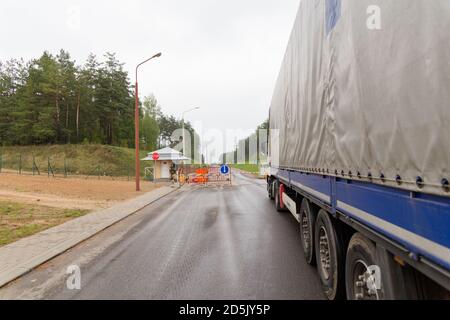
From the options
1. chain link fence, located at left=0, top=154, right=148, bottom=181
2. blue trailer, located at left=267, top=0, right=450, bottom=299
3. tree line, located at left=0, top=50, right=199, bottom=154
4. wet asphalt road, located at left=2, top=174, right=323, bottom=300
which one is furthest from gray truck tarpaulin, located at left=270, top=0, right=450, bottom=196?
tree line, located at left=0, top=50, right=199, bottom=154

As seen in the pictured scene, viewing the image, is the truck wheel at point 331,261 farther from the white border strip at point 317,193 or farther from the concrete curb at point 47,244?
the concrete curb at point 47,244

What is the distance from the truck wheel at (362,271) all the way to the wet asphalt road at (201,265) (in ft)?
3.41

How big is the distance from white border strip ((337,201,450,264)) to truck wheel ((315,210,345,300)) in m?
0.78

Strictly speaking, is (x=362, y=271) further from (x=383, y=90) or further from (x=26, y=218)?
(x=26, y=218)

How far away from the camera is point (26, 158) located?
42656 millimetres

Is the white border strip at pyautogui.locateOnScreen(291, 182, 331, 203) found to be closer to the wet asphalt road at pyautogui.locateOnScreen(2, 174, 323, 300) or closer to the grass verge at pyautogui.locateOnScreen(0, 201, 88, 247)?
the wet asphalt road at pyautogui.locateOnScreen(2, 174, 323, 300)

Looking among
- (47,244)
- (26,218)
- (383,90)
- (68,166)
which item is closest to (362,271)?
(383,90)

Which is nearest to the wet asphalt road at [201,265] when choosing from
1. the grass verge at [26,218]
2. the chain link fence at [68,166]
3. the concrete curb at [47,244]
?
the concrete curb at [47,244]

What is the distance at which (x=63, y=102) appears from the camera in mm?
49969

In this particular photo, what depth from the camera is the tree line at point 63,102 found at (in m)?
47.6

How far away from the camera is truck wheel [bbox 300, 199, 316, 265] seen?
4.49 meters

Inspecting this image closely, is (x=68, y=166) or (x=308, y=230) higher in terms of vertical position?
(x=68, y=166)

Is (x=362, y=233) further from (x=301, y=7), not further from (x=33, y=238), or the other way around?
(x=33, y=238)

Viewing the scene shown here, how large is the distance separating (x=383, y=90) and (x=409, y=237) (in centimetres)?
103
